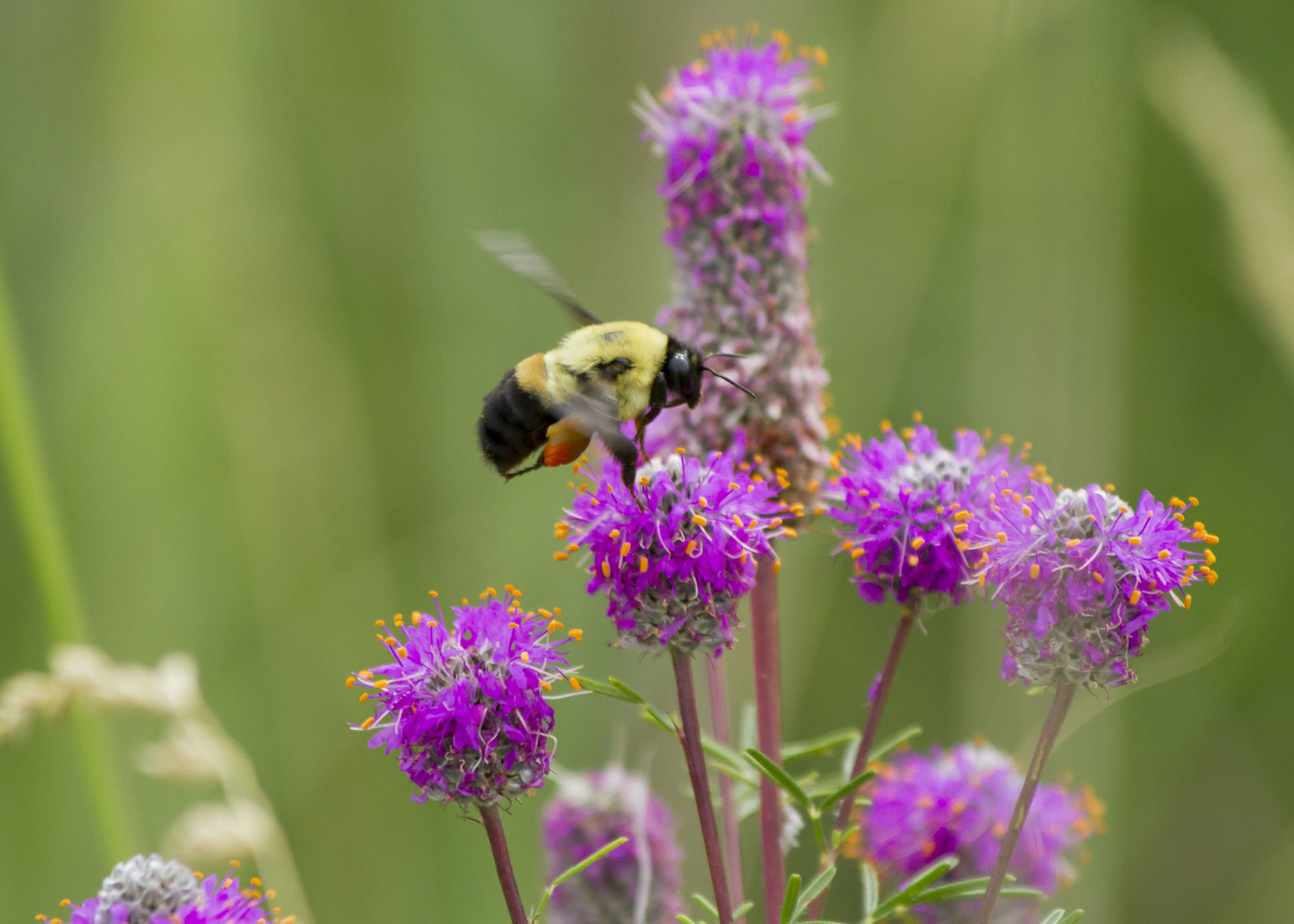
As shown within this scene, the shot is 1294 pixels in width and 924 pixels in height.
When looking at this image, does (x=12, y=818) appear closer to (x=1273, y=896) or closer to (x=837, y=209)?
(x=837, y=209)

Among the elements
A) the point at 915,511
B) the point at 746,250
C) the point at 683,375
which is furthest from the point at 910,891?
the point at 746,250

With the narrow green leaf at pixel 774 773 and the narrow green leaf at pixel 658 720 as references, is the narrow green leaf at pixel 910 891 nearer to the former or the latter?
the narrow green leaf at pixel 774 773

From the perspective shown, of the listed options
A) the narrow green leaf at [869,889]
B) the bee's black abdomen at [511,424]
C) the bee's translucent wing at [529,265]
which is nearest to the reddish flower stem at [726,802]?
the narrow green leaf at [869,889]

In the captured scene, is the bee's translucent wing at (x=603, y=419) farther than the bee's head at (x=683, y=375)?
No

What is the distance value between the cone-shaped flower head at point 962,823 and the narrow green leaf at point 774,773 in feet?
2.06

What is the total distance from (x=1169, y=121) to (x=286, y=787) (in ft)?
14.6

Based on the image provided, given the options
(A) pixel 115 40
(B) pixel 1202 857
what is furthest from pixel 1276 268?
(A) pixel 115 40

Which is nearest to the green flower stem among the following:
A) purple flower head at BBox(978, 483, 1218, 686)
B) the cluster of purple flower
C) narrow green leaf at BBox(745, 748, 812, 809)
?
narrow green leaf at BBox(745, 748, 812, 809)

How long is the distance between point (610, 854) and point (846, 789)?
1.22 metres

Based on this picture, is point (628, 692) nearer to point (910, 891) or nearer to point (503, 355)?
point (910, 891)

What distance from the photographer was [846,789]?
7.57ft

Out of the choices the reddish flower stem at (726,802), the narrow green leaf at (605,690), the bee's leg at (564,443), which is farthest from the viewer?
the reddish flower stem at (726,802)

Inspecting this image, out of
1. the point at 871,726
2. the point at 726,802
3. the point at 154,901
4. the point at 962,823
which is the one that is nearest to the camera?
the point at 154,901

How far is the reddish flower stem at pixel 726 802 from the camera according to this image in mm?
2807
